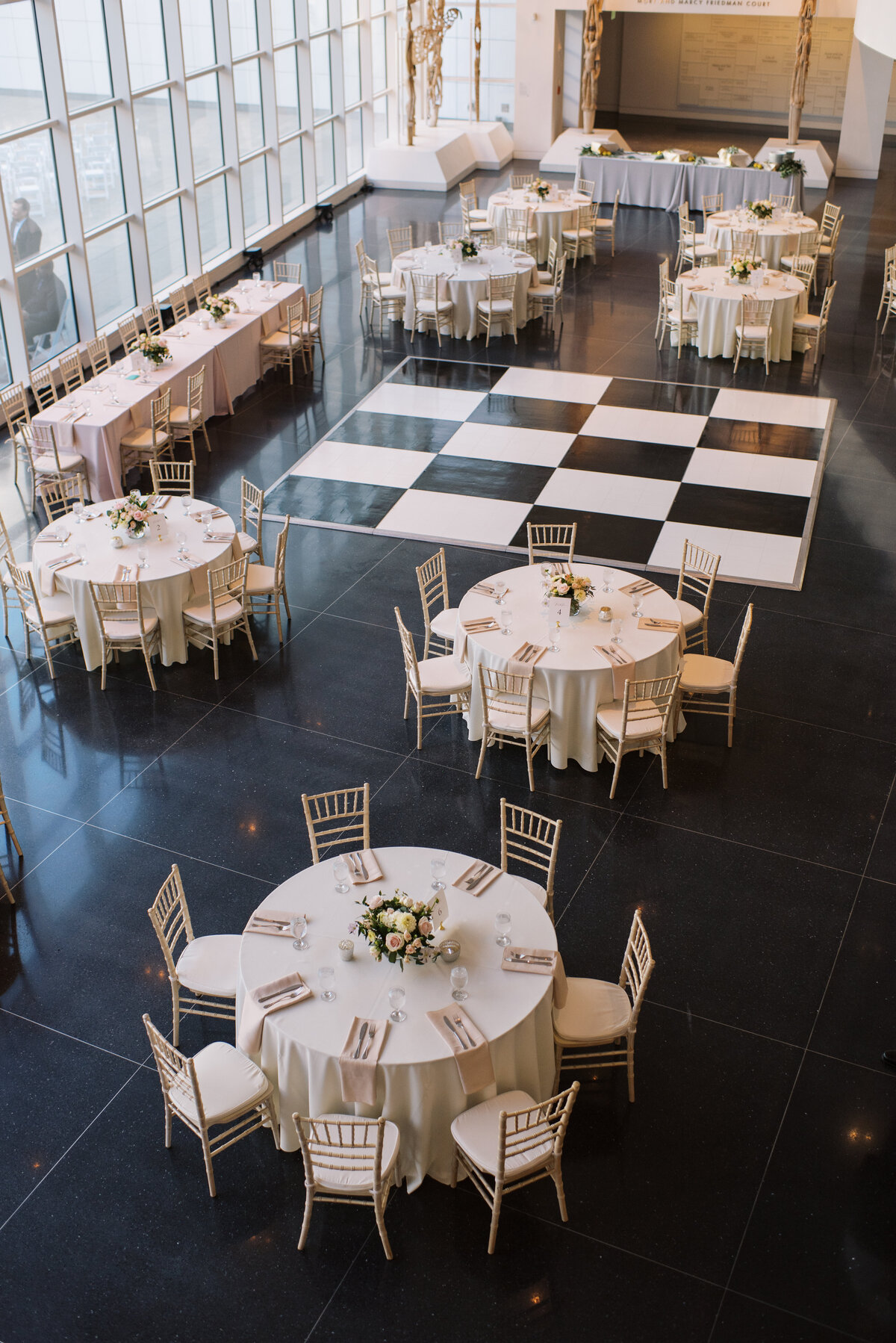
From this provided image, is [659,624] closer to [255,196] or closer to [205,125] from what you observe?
[205,125]

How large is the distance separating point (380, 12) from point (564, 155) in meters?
4.16

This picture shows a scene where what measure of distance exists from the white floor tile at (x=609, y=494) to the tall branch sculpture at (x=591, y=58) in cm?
1429

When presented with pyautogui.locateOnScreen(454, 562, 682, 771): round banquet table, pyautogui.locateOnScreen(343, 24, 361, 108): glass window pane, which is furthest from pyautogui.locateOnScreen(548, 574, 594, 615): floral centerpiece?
pyautogui.locateOnScreen(343, 24, 361, 108): glass window pane

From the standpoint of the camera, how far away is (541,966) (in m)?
5.26

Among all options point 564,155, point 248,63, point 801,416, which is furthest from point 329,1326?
point 564,155

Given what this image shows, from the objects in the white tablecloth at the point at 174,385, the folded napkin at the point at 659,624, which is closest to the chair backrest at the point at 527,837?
the folded napkin at the point at 659,624

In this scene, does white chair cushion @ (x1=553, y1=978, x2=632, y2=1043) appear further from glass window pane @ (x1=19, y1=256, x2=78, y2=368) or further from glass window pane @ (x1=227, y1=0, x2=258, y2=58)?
glass window pane @ (x1=227, y1=0, x2=258, y2=58)

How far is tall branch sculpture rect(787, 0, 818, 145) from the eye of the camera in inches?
784

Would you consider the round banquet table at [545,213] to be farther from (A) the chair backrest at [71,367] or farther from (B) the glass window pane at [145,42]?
(A) the chair backrest at [71,367]

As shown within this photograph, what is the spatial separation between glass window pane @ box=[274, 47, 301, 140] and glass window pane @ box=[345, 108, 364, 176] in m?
2.42

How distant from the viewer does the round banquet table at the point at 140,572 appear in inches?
327

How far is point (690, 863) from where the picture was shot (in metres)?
6.82

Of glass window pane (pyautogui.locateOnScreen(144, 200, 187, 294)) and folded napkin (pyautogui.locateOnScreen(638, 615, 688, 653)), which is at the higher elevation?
glass window pane (pyautogui.locateOnScreen(144, 200, 187, 294))

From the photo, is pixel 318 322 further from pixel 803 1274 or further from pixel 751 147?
pixel 751 147
